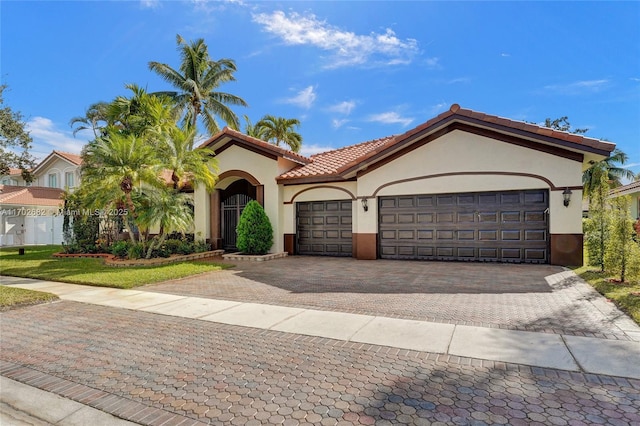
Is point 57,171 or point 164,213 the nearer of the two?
point 164,213

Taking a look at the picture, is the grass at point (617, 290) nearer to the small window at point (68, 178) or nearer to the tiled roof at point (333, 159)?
the tiled roof at point (333, 159)

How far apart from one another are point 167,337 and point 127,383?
1.50m

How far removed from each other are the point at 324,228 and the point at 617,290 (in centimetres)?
1050

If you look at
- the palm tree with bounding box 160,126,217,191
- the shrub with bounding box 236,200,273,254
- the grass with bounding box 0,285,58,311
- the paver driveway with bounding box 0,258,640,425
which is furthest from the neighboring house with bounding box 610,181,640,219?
the grass with bounding box 0,285,58,311

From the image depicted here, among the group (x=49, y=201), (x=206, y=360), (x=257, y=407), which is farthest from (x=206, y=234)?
(x=49, y=201)

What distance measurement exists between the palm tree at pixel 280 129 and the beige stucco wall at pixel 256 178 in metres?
16.5

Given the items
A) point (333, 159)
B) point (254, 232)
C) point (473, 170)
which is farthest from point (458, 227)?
point (254, 232)

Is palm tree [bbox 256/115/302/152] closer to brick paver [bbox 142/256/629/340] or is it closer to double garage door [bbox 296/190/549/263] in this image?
double garage door [bbox 296/190/549/263]

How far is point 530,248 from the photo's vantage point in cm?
1205

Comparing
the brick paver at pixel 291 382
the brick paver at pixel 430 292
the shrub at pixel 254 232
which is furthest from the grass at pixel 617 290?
the shrub at pixel 254 232

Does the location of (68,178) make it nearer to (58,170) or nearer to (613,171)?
(58,170)

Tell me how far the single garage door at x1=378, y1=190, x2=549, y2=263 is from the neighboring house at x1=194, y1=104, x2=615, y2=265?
0.03 m

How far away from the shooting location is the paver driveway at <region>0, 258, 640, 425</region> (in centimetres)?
316

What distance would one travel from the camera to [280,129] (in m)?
33.4
